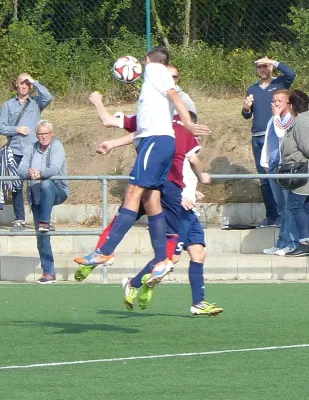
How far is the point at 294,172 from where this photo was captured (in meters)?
15.3

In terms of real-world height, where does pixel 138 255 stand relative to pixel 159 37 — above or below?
below

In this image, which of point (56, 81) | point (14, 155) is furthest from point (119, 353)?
point (56, 81)

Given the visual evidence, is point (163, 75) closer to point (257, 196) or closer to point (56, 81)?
point (257, 196)

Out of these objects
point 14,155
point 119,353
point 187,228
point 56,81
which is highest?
point 56,81

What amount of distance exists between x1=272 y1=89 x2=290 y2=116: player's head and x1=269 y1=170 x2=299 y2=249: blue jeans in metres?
1.02

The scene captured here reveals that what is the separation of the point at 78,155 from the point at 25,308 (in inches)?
347

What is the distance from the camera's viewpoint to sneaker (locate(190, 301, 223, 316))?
36.1 feet

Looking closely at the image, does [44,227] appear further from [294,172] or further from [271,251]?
[294,172]

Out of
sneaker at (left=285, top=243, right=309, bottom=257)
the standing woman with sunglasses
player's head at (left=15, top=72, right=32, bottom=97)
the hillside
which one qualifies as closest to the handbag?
the standing woman with sunglasses

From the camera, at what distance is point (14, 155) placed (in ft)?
57.5

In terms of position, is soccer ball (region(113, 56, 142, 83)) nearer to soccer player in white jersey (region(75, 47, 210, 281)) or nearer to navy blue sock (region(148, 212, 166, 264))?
soccer player in white jersey (region(75, 47, 210, 281))

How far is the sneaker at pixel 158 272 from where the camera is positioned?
383 inches

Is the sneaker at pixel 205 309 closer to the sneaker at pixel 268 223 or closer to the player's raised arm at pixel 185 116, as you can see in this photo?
the player's raised arm at pixel 185 116

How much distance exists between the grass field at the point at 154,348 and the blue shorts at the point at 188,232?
72cm
